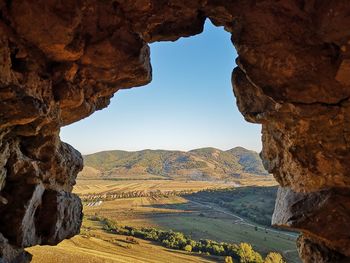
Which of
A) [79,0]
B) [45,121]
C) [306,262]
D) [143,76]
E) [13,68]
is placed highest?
[79,0]

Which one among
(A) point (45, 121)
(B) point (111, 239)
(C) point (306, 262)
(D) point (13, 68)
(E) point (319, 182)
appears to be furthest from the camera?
(B) point (111, 239)

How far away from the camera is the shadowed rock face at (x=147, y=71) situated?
9.62 meters

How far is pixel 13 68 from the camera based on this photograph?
991 centimetres

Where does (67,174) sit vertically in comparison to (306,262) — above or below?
above

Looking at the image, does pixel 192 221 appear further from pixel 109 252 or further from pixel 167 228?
pixel 109 252

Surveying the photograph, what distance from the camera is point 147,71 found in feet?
43.8

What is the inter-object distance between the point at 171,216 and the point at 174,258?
52.2 metres

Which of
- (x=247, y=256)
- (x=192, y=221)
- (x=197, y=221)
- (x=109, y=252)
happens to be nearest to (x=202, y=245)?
(x=247, y=256)

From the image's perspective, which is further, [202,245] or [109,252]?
[202,245]

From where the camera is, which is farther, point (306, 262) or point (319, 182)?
point (306, 262)

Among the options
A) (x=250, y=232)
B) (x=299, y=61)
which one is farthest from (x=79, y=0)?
(x=250, y=232)

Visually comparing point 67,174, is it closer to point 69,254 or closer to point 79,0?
point 79,0

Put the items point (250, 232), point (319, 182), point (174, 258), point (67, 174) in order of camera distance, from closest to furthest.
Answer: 1. point (319, 182)
2. point (67, 174)
3. point (174, 258)
4. point (250, 232)

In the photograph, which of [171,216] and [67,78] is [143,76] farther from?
[171,216]
